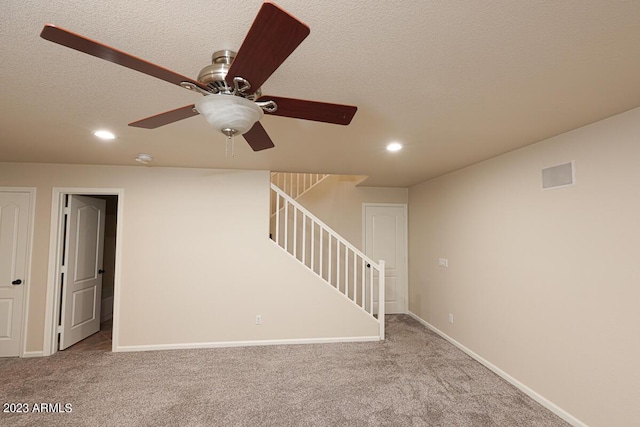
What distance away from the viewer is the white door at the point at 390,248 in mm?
5141

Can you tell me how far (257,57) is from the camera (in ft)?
3.13

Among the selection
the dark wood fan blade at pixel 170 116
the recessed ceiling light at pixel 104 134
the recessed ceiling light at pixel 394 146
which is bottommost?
the dark wood fan blade at pixel 170 116

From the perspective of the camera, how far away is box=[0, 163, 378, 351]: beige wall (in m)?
3.50

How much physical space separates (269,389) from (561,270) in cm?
277

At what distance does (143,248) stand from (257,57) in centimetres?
348

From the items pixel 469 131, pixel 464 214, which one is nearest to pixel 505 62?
pixel 469 131

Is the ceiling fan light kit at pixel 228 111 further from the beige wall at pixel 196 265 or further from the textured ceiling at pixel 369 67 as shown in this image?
the beige wall at pixel 196 265

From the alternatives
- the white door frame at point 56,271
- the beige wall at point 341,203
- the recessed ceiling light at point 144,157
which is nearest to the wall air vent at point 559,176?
the beige wall at point 341,203

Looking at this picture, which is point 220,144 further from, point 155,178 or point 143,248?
point 143,248

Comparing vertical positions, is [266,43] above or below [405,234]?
above

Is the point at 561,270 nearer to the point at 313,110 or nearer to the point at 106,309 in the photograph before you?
the point at 313,110

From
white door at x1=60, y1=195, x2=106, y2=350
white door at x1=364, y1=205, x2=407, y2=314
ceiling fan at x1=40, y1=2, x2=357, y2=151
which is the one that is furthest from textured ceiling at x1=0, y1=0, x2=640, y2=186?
white door at x1=364, y1=205, x2=407, y2=314

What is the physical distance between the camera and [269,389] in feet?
8.82

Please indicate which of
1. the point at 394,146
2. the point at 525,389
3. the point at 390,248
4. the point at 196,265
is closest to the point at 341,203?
the point at 390,248
